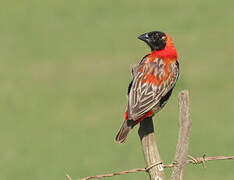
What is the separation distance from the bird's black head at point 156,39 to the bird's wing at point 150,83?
313 mm

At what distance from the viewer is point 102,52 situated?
25.2m

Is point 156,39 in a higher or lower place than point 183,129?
higher

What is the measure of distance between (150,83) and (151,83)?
0.05ft

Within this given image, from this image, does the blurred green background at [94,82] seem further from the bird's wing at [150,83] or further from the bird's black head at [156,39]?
the bird's black head at [156,39]

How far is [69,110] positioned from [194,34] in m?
7.41

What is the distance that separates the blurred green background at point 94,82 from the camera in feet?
57.8

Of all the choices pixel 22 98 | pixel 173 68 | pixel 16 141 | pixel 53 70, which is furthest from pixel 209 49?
pixel 173 68

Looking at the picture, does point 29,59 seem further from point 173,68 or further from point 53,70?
point 173,68

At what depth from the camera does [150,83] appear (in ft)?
32.1

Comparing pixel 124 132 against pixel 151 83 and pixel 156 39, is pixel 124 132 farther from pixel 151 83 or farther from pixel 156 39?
pixel 156 39

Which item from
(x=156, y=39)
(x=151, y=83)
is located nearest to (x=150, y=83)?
(x=151, y=83)

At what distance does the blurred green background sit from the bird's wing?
0.38m

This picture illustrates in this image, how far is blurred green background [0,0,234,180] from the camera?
17625mm

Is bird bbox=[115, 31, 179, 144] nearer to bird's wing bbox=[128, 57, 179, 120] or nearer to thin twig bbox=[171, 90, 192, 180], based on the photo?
bird's wing bbox=[128, 57, 179, 120]
